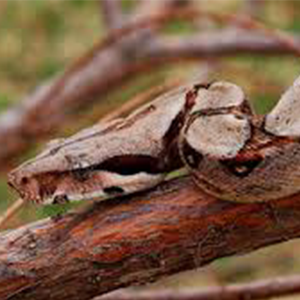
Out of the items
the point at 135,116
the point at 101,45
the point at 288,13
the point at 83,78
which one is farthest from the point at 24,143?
the point at 288,13

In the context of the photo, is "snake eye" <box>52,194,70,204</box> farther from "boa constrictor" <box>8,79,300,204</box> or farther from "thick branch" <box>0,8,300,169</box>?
"thick branch" <box>0,8,300,169</box>

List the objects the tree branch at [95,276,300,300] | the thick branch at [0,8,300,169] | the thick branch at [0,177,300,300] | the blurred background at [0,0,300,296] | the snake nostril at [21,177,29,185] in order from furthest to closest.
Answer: the blurred background at [0,0,300,296]
the thick branch at [0,8,300,169]
the tree branch at [95,276,300,300]
the snake nostril at [21,177,29,185]
the thick branch at [0,177,300,300]

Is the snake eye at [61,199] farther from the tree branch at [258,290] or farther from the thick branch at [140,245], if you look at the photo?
the tree branch at [258,290]

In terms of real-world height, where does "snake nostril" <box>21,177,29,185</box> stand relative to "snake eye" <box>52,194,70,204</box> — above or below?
above

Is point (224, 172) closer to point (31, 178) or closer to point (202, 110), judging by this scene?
point (202, 110)

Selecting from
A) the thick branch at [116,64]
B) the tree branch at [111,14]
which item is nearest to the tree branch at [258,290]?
the thick branch at [116,64]

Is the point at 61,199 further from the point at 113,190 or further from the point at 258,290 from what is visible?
the point at 258,290

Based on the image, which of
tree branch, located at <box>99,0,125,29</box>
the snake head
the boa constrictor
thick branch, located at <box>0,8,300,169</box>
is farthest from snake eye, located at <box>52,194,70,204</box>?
tree branch, located at <box>99,0,125,29</box>
